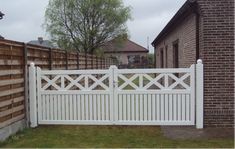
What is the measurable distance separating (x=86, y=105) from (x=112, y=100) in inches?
24.4

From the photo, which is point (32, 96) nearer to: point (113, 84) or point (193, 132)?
point (113, 84)

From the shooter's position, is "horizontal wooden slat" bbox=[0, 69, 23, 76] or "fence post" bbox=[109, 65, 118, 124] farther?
"fence post" bbox=[109, 65, 118, 124]

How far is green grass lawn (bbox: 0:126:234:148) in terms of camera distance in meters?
7.07

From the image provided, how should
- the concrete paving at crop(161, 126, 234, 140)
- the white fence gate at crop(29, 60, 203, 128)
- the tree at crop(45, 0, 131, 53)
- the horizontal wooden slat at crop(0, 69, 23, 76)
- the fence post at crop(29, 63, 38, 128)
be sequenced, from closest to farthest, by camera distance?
the horizontal wooden slat at crop(0, 69, 23, 76) < the concrete paving at crop(161, 126, 234, 140) < the white fence gate at crop(29, 60, 203, 128) < the fence post at crop(29, 63, 38, 128) < the tree at crop(45, 0, 131, 53)

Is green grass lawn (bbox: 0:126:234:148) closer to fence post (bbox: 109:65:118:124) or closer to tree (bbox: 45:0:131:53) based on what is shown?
fence post (bbox: 109:65:118:124)

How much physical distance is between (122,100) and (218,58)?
236 cm

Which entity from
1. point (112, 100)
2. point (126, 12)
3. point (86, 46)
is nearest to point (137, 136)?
point (112, 100)

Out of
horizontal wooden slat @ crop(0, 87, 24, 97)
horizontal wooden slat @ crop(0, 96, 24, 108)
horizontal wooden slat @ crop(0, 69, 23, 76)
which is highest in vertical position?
horizontal wooden slat @ crop(0, 69, 23, 76)

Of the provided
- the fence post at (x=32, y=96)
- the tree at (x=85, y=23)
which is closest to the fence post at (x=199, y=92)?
the fence post at (x=32, y=96)

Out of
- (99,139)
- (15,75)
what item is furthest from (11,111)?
(99,139)

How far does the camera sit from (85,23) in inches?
1591

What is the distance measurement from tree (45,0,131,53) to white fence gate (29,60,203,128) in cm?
3152

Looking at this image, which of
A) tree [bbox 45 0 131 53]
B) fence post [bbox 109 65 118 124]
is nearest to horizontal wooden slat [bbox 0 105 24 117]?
fence post [bbox 109 65 118 124]

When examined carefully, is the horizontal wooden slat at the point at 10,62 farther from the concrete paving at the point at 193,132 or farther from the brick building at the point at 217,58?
the brick building at the point at 217,58
